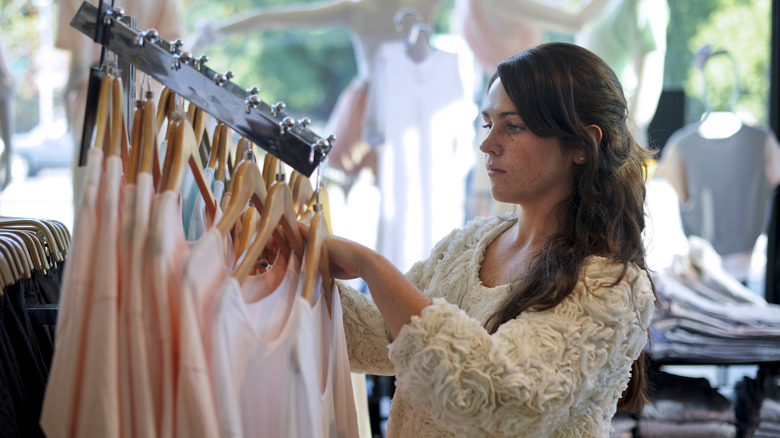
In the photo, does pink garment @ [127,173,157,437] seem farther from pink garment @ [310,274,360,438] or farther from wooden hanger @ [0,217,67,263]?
wooden hanger @ [0,217,67,263]

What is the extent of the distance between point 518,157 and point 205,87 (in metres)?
0.53

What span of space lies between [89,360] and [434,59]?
7.80ft

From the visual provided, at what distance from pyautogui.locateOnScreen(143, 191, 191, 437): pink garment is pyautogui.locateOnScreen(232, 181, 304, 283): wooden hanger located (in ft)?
0.38

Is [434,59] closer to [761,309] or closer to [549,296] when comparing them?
[761,309]

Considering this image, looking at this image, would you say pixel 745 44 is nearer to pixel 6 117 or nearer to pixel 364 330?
pixel 364 330

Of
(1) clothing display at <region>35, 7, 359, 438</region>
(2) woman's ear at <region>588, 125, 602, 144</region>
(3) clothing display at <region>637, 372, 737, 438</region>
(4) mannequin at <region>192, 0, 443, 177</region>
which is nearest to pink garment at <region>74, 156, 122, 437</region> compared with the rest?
(1) clothing display at <region>35, 7, 359, 438</region>

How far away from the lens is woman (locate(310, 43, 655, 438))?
1.05 meters

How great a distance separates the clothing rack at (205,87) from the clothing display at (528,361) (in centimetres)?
33

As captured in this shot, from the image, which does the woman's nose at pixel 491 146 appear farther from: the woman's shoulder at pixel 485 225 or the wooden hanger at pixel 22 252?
the wooden hanger at pixel 22 252

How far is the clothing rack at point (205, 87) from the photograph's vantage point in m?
1.07

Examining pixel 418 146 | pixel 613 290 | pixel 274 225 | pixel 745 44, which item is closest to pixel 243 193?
pixel 274 225

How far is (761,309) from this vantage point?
2.55 metres

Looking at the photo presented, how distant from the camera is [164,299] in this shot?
2.93 feet

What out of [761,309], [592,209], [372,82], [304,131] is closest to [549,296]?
[592,209]
